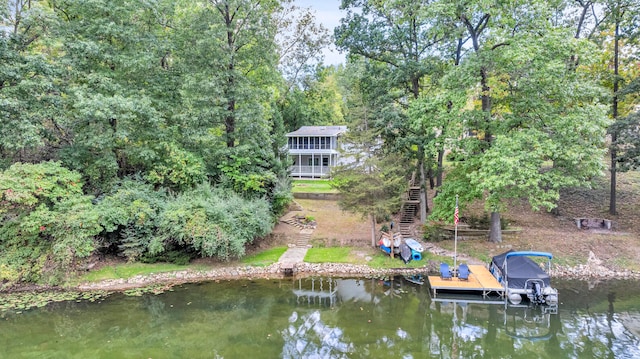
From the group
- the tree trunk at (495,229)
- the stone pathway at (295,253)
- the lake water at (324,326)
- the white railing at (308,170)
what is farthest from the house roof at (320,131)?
the lake water at (324,326)

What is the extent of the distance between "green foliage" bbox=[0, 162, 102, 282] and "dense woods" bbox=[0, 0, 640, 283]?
0.07 meters

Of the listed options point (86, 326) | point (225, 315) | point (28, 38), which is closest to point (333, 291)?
point (225, 315)

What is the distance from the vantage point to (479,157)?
16.2 m

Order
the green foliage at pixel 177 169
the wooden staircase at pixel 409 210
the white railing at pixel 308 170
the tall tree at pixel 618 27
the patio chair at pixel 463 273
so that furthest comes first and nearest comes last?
1. the white railing at pixel 308 170
2. the wooden staircase at pixel 409 210
3. the tall tree at pixel 618 27
4. the green foliage at pixel 177 169
5. the patio chair at pixel 463 273

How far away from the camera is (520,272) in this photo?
527 inches

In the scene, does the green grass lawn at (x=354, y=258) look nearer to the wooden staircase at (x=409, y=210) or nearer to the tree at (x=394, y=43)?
the wooden staircase at (x=409, y=210)

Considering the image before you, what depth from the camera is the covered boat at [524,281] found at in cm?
1269

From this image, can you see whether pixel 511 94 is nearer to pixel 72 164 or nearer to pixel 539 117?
pixel 539 117

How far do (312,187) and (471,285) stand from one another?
1963 centimetres

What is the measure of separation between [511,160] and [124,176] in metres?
19.2

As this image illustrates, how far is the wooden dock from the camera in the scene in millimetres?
13602

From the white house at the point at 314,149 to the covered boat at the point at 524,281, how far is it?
2239 centimetres

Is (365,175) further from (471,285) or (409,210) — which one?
(409,210)

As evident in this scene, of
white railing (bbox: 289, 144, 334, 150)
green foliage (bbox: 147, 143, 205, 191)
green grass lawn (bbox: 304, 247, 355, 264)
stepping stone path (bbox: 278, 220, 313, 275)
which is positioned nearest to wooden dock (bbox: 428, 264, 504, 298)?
green grass lawn (bbox: 304, 247, 355, 264)
